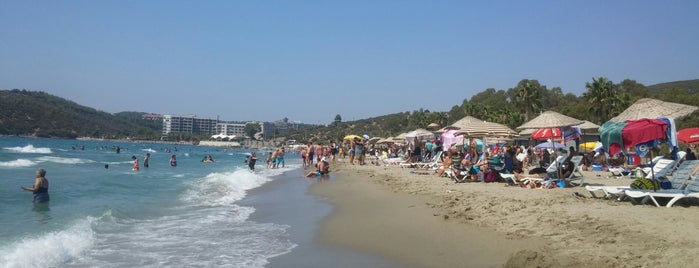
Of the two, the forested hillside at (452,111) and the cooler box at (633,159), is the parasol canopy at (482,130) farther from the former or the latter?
the forested hillside at (452,111)

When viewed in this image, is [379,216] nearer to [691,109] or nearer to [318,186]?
[691,109]

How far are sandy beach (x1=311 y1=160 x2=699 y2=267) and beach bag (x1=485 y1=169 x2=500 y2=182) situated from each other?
7.26 feet

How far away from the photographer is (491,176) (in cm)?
1234

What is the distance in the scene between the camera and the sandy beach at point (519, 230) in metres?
4.72

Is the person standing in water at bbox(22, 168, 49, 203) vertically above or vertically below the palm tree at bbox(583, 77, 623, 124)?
below

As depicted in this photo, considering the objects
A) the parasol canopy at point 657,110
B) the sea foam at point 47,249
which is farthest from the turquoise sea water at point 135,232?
the parasol canopy at point 657,110

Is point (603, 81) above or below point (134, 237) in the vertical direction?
above

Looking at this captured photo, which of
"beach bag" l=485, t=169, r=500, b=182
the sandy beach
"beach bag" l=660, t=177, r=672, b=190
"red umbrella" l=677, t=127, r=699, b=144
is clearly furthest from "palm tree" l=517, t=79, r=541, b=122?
"beach bag" l=660, t=177, r=672, b=190

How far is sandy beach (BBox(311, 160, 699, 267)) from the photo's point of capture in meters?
4.72

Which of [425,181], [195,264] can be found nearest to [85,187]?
[425,181]

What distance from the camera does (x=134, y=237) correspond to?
745 cm

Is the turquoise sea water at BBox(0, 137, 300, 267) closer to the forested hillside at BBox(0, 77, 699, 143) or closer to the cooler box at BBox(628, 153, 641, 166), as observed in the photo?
the cooler box at BBox(628, 153, 641, 166)

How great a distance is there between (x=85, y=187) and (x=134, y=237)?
10.5 meters

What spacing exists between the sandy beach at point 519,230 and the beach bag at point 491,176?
221 centimetres
